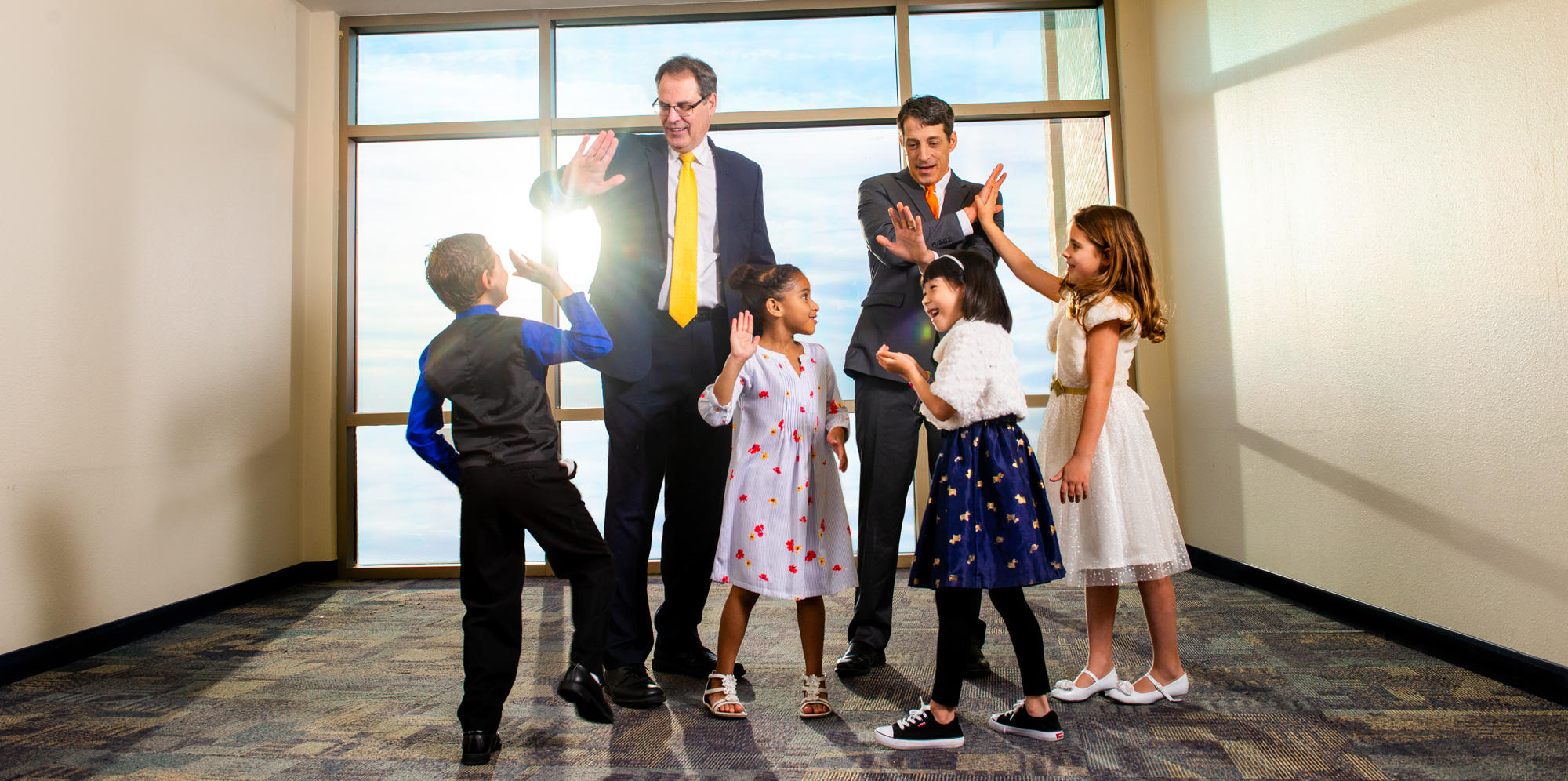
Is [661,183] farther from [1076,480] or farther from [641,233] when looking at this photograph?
[1076,480]

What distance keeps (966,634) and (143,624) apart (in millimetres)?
2909

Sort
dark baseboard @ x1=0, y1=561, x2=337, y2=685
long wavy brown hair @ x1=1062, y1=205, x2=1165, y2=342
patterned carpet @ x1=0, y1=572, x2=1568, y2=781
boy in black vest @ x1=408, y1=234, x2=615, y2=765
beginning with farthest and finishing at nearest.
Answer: dark baseboard @ x1=0, y1=561, x2=337, y2=685, long wavy brown hair @ x1=1062, y1=205, x2=1165, y2=342, boy in black vest @ x1=408, y1=234, x2=615, y2=765, patterned carpet @ x1=0, y1=572, x2=1568, y2=781

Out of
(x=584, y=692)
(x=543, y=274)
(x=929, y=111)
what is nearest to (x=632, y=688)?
(x=584, y=692)

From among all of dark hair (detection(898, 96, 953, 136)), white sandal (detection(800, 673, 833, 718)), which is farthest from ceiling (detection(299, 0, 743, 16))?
white sandal (detection(800, 673, 833, 718))

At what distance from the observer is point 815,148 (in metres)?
4.29

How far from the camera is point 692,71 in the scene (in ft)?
7.34

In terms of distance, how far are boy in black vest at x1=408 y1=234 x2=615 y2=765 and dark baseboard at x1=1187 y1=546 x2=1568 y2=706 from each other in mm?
2158

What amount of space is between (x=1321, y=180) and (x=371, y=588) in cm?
413

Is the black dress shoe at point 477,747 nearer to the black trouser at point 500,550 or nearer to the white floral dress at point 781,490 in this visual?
the black trouser at point 500,550

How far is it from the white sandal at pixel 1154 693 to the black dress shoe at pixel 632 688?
1095 millimetres

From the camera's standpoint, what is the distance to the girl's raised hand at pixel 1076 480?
189cm

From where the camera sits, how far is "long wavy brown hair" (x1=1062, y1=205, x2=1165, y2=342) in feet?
6.70

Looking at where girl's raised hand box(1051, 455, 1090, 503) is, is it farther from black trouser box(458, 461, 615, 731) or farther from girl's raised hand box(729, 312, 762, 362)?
black trouser box(458, 461, 615, 731)

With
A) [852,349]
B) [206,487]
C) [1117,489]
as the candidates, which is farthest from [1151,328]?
[206,487]
